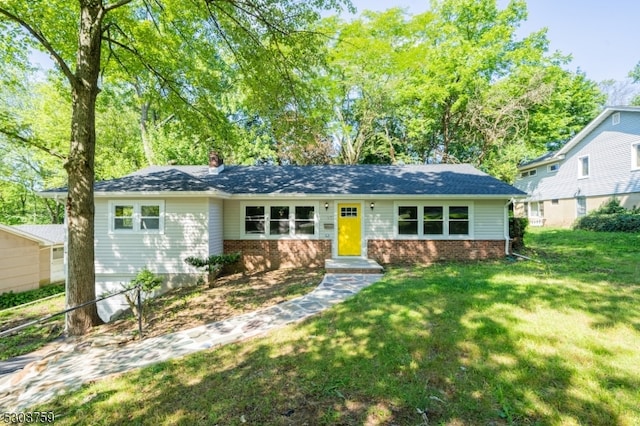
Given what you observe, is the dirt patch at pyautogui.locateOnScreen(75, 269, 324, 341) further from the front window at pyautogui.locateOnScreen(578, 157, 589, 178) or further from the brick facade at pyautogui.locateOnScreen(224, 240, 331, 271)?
the front window at pyautogui.locateOnScreen(578, 157, 589, 178)

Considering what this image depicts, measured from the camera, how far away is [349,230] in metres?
10.3

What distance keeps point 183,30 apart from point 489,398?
10084mm

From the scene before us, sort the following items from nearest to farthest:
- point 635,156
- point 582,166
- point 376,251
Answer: point 376,251 → point 635,156 → point 582,166

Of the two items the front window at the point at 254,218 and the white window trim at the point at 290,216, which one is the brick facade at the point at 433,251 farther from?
the front window at the point at 254,218

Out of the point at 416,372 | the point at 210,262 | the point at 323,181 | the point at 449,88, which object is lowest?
the point at 416,372

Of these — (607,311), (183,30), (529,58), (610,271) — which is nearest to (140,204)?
(183,30)

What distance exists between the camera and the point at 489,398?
2.83m

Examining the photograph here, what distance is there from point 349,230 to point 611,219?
15.4m

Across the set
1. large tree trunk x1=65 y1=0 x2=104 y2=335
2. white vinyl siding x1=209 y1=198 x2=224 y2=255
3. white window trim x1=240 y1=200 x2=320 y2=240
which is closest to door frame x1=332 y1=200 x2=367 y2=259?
white window trim x1=240 y1=200 x2=320 y2=240

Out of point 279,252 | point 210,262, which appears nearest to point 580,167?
point 279,252

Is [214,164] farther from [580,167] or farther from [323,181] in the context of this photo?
[580,167]

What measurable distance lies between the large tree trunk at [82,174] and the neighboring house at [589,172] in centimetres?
1880

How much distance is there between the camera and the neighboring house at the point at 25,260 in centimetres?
1115

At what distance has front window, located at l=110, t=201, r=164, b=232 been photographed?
8.64 m
